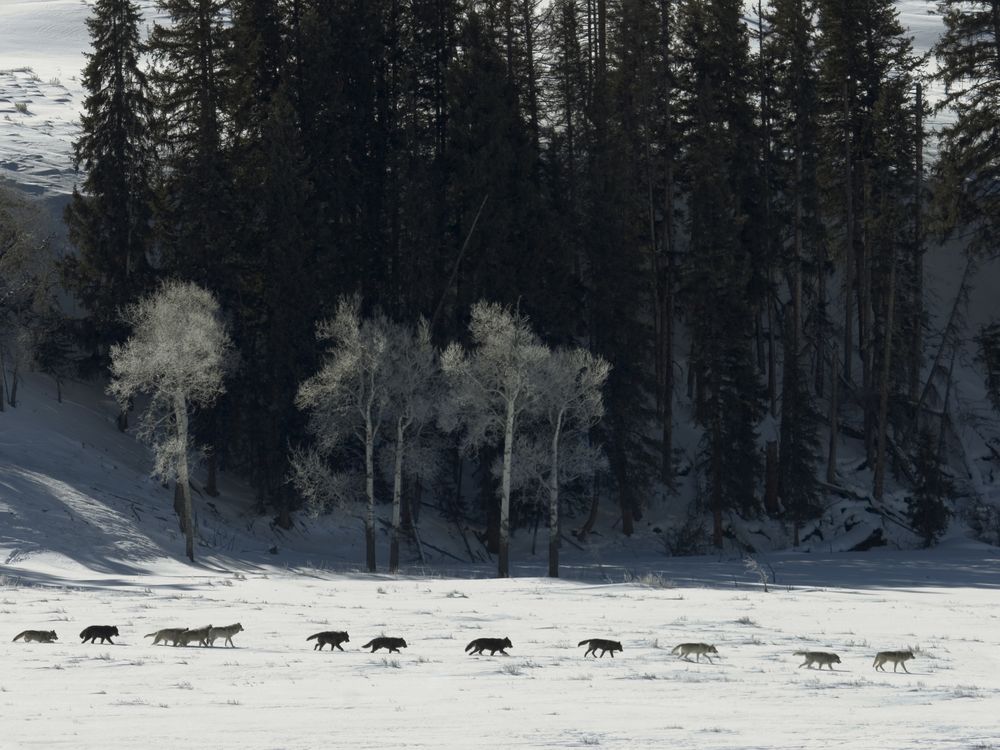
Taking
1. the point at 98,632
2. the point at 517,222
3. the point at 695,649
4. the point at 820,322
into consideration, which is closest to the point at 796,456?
the point at 820,322

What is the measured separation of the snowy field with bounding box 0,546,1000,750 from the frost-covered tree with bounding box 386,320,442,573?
10024mm

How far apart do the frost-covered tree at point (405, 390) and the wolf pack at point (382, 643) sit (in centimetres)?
1903

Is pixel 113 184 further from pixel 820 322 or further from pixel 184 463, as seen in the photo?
pixel 820 322

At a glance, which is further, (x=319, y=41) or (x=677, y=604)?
(x=319, y=41)

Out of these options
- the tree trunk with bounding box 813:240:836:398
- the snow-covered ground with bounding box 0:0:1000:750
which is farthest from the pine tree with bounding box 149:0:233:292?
the tree trunk with bounding box 813:240:836:398

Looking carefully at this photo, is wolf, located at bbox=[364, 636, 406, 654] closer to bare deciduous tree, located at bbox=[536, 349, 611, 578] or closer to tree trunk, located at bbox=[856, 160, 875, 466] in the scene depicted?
bare deciduous tree, located at bbox=[536, 349, 611, 578]

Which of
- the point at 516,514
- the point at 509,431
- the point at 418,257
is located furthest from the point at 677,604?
the point at 418,257

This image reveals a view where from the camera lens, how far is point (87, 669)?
14547 millimetres

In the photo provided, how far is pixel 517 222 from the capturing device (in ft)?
145

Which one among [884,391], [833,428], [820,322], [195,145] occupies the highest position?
[195,145]

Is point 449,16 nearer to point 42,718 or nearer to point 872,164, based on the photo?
point 872,164

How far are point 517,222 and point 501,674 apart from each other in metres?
31.0

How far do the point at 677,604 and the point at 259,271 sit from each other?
85.1ft

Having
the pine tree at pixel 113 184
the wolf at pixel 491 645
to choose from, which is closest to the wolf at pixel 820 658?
the wolf at pixel 491 645
